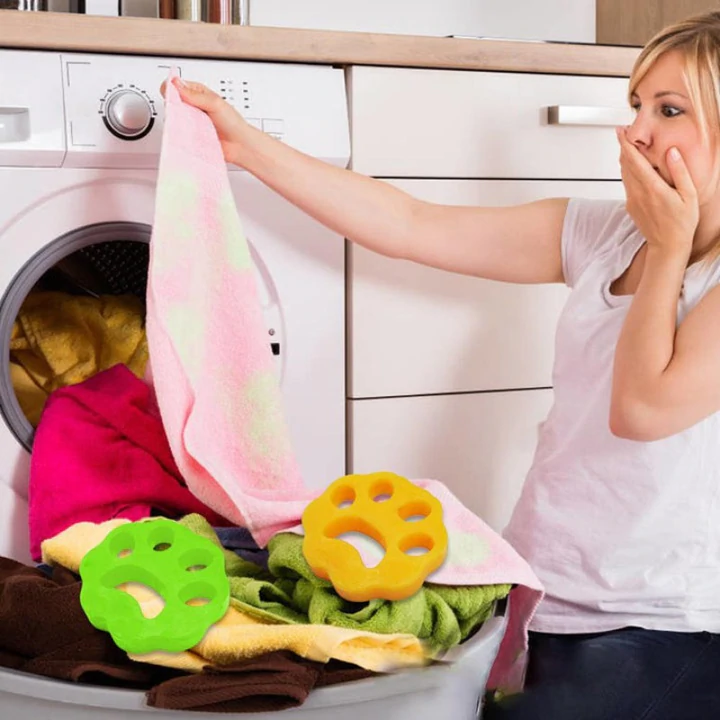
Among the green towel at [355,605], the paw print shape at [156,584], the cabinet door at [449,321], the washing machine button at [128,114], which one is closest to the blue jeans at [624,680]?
the green towel at [355,605]

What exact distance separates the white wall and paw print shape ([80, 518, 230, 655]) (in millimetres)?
1321

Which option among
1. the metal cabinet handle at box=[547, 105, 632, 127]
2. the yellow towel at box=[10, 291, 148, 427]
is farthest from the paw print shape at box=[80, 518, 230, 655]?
the metal cabinet handle at box=[547, 105, 632, 127]

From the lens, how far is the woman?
3.84 feet

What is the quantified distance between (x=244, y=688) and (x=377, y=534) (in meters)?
0.19

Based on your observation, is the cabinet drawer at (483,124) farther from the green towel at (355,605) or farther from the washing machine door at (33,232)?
the green towel at (355,605)

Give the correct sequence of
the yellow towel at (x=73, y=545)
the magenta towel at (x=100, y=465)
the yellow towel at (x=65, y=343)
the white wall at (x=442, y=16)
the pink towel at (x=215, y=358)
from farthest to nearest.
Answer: the white wall at (x=442, y=16) → the yellow towel at (x=65, y=343) → the magenta towel at (x=100, y=465) → the pink towel at (x=215, y=358) → the yellow towel at (x=73, y=545)

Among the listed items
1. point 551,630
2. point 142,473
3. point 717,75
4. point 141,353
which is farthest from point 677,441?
point 141,353

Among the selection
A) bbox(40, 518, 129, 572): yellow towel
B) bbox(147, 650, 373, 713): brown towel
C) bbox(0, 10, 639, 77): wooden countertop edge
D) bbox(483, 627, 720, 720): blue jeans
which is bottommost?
bbox(483, 627, 720, 720): blue jeans

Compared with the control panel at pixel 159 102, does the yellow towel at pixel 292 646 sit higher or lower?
lower

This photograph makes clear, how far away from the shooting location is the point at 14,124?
54.5 inches

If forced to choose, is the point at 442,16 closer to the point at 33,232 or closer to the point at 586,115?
the point at 586,115

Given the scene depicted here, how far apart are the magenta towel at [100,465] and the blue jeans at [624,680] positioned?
0.41m

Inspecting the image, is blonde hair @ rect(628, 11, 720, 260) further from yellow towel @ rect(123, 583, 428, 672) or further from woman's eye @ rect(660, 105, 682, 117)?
yellow towel @ rect(123, 583, 428, 672)

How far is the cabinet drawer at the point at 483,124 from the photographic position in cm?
156
